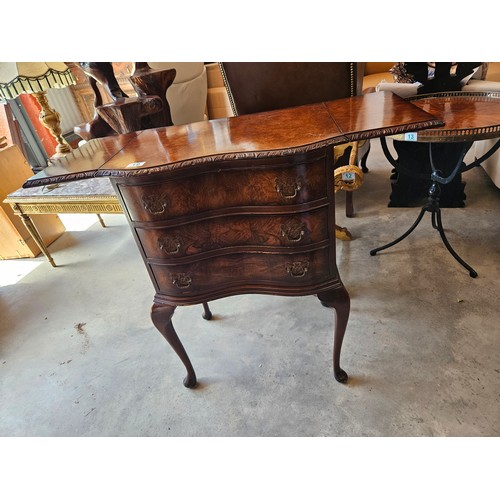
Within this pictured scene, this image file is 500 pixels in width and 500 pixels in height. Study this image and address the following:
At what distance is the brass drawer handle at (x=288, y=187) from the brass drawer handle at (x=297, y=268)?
27cm

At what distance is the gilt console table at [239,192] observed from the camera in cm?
94

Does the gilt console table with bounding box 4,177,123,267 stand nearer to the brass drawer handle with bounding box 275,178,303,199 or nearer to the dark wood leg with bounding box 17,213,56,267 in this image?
the dark wood leg with bounding box 17,213,56,267

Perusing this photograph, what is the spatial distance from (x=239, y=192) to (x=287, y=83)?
4.73ft

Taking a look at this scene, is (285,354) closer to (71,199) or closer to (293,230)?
(293,230)

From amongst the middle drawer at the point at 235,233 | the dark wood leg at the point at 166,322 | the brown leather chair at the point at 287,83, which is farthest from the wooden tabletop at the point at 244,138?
the brown leather chair at the point at 287,83

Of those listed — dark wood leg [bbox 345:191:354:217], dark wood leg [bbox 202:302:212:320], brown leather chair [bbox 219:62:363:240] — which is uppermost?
brown leather chair [bbox 219:62:363:240]

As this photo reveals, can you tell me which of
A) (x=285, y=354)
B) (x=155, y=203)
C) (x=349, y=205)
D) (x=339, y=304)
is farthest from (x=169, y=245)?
(x=349, y=205)

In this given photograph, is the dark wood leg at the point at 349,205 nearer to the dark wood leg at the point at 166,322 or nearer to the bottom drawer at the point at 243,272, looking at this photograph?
the bottom drawer at the point at 243,272

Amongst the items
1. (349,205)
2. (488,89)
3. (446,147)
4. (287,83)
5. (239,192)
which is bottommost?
(349,205)

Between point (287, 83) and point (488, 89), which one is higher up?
point (287, 83)

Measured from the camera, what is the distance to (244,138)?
1041 millimetres

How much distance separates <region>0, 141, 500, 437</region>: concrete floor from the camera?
1406 millimetres

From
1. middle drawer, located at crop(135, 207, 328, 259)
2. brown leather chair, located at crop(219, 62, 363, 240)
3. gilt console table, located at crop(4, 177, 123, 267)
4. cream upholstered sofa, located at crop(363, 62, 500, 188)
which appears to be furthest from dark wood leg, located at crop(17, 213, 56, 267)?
cream upholstered sofa, located at crop(363, 62, 500, 188)

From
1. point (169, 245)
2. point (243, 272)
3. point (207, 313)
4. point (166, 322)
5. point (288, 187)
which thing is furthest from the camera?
point (207, 313)
